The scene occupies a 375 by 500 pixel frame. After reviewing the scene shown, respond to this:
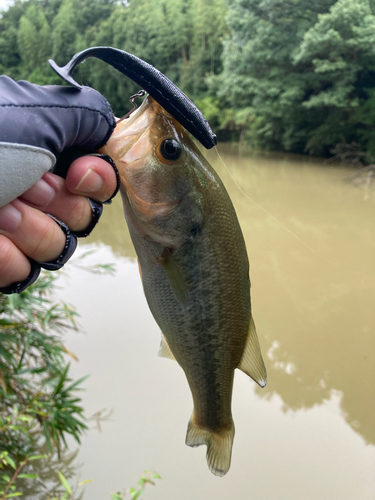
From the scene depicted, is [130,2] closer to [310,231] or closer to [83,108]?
[310,231]

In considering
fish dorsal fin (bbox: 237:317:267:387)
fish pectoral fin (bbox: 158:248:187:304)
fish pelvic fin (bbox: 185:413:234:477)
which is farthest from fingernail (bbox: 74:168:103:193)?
fish pelvic fin (bbox: 185:413:234:477)

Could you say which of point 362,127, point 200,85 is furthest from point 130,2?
point 362,127

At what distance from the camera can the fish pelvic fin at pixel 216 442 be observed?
137 cm

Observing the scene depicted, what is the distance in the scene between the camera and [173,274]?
114 centimetres

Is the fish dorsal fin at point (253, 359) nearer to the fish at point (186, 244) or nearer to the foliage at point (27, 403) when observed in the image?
the fish at point (186, 244)

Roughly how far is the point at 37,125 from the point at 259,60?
14695 millimetres

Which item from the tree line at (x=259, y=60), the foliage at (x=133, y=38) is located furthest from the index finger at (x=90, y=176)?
the foliage at (x=133, y=38)

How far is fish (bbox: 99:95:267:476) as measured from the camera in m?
1.05

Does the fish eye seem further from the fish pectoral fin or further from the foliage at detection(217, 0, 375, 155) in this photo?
the foliage at detection(217, 0, 375, 155)

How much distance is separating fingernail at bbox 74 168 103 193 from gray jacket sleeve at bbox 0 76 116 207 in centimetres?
9

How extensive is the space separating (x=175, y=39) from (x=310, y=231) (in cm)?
1820

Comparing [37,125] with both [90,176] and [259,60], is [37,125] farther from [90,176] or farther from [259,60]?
[259,60]

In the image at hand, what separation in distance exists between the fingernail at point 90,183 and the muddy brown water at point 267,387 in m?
0.87

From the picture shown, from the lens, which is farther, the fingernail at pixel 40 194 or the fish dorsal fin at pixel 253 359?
the fish dorsal fin at pixel 253 359
